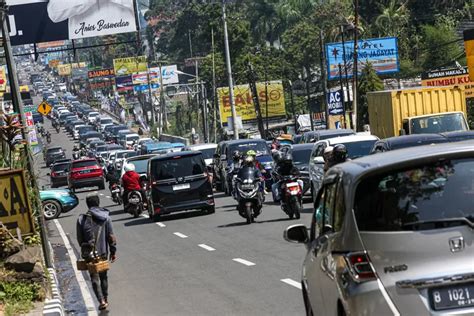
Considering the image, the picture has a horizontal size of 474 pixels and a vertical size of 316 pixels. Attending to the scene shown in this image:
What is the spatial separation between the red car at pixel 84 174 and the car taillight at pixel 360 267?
48249mm

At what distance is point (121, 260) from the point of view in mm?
22281

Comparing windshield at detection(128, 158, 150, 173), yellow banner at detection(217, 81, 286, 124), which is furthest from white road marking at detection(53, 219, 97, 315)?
yellow banner at detection(217, 81, 286, 124)

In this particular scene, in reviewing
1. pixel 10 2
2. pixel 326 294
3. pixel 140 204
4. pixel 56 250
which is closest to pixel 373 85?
pixel 10 2

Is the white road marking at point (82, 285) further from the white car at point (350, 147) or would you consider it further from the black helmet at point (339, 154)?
the white car at point (350, 147)

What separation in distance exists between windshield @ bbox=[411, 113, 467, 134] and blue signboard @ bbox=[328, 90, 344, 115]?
3638 cm

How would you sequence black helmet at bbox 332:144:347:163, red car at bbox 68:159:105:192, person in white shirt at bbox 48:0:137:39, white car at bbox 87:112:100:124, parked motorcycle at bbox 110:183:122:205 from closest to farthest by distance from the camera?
black helmet at bbox 332:144:347:163
parked motorcycle at bbox 110:183:122:205
person in white shirt at bbox 48:0:137:39
red car at bbox 68:159:105:192
white car at bbox 87:112:100:124

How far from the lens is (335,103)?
72125 millimetres

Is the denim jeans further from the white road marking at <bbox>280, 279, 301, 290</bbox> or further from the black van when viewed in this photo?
the black van

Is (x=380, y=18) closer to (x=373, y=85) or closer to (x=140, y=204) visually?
(x=373, y=85)

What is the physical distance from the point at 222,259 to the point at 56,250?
6.63 meters

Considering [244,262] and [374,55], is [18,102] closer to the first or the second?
[244,262]

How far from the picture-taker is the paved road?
48.3 ft

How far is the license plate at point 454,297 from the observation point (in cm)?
729

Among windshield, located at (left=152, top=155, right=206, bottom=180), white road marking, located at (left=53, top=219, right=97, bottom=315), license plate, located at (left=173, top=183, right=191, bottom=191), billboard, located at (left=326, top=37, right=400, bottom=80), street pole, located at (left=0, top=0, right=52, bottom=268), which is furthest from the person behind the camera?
billboard, located at (left=326, top=37, right=400, bottom=80)
